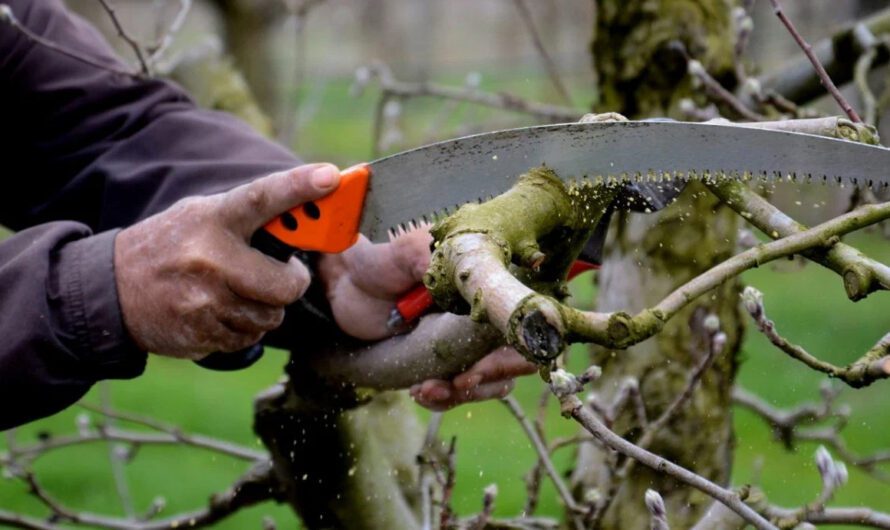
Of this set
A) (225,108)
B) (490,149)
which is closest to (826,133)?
(490,149)

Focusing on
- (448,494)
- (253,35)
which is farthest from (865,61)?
(253,35)

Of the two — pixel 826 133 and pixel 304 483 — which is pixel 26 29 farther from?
pixel 826 133

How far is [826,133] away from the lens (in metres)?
1.79

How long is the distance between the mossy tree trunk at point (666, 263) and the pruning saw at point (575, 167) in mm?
941

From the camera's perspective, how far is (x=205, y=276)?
206cm

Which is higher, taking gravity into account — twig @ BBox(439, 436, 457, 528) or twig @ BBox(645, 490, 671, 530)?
twig @ BBox(645, 490, 671, 530)

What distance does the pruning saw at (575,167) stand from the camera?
5.66 ft

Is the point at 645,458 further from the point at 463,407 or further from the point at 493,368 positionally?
the point at 463,407

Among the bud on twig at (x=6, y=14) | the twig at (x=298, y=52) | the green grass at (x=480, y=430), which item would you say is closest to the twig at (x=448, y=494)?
the bud on twig at (x=6, y=14)

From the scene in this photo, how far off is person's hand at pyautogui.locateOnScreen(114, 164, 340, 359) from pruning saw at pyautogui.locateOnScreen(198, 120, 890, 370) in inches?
2.4

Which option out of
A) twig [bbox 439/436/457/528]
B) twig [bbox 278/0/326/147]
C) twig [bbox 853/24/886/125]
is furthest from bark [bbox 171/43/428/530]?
twig [bbox 278/0/326/147]

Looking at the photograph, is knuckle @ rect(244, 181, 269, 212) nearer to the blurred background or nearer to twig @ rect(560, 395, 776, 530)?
twig @ rect(560, 395, 776, 530)

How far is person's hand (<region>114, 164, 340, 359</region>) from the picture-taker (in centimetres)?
201

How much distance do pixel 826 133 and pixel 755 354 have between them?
23.8 ft
